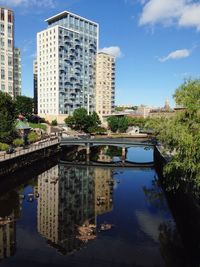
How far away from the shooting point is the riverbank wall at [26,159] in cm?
6625

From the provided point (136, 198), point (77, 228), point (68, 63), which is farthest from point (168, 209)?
point (68, 63)

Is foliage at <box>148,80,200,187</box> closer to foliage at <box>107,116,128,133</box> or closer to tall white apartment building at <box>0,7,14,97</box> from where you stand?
tall white apartment building at <box>0,7,14,97</box>

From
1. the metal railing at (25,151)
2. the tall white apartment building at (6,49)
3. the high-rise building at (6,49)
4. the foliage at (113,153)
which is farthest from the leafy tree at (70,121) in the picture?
the metal railing at (25,151)

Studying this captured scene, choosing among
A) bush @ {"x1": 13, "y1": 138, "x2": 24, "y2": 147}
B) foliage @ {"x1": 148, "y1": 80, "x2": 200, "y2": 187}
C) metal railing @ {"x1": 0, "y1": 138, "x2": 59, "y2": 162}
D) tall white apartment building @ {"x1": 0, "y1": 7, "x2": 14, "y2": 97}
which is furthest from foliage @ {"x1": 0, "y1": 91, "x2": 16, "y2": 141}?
tall white apartment building @ {"x1": 0, "y1": 7, "x2": 14, "y2": 97}

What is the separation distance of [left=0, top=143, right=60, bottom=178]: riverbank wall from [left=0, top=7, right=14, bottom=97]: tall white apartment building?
68.3 meters

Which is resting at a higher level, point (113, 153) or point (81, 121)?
point (81, 121)

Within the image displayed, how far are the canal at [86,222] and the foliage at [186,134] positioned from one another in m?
9.12

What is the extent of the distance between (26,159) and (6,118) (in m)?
16.2

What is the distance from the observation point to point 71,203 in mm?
52969

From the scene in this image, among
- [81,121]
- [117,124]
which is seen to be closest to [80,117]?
[81,121]

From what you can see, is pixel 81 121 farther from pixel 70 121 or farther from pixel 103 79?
pixel 103 79

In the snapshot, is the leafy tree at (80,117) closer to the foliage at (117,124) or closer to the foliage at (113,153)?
the foliage at (117,124)

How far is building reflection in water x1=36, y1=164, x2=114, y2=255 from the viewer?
38406 millimetres

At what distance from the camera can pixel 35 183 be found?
65750 mm
